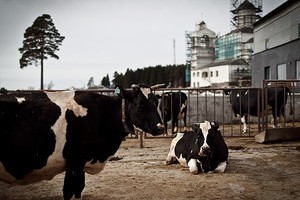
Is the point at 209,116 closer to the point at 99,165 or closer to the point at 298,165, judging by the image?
the point at 298,165

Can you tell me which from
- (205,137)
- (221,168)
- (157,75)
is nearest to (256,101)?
(221,168)

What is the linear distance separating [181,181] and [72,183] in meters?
2.38

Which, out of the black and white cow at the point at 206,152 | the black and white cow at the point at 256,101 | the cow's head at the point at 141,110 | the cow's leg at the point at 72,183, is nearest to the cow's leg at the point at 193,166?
the black and white cow at the point at 206,152

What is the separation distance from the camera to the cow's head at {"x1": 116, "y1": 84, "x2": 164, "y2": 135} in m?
4.71

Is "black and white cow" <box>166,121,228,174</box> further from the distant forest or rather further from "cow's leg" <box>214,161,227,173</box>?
the distant forest

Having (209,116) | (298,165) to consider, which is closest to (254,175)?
(298,165)

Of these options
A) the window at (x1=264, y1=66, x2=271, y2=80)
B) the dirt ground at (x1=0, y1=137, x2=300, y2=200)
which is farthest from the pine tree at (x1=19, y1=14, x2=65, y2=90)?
the dirt ground at (x1=0, y1=137, x2=300, y2=200)

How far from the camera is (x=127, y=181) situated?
616 cm

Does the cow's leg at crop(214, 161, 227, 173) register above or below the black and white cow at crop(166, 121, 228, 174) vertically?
below

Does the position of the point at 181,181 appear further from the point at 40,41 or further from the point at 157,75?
the point at 157,75

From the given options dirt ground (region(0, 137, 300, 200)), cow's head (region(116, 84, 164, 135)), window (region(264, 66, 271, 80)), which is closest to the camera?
cow's head (region(116, 84, 164, 135))

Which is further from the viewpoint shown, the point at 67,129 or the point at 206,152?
the point at 206,152

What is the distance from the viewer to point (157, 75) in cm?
8912

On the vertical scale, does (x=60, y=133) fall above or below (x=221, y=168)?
above
